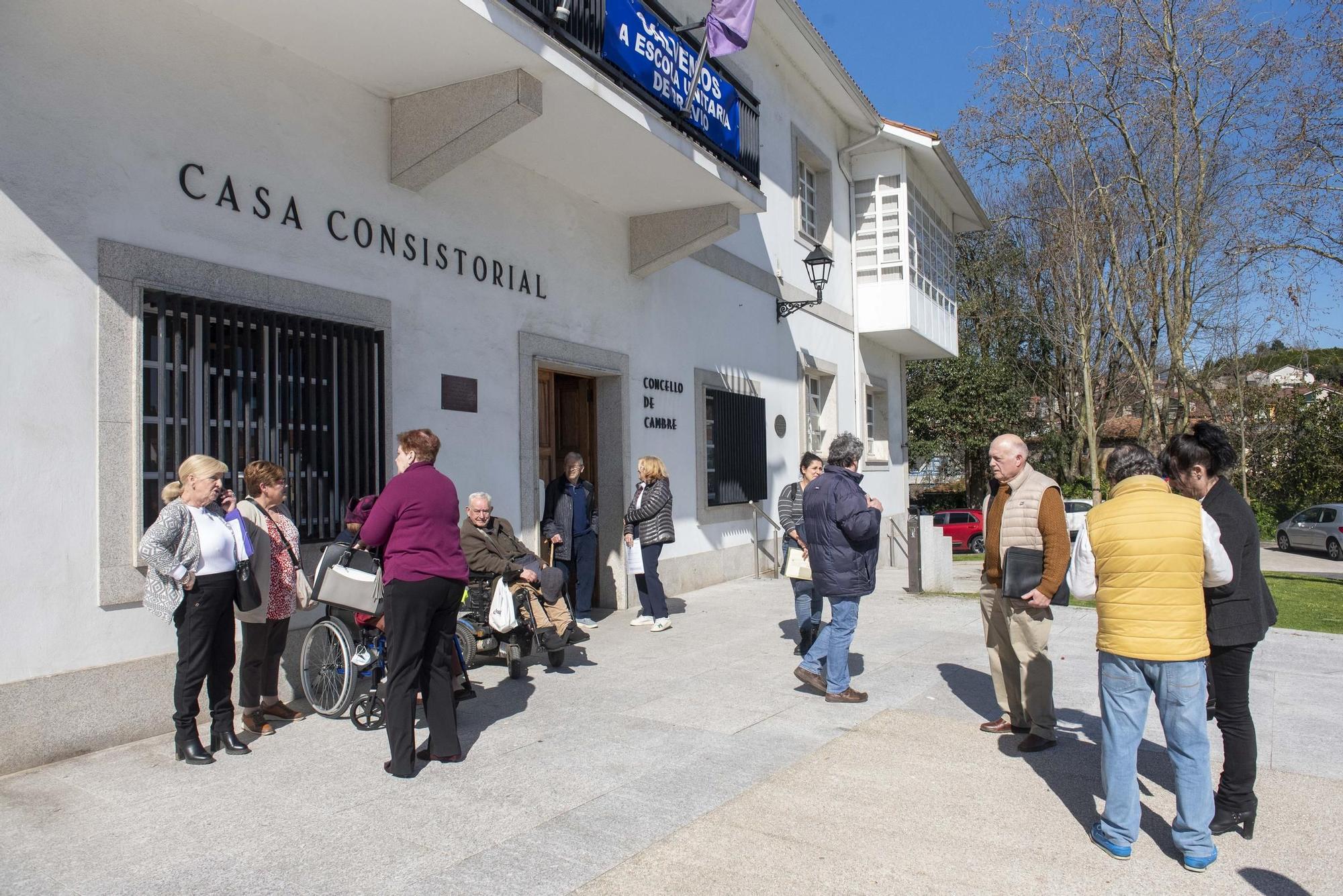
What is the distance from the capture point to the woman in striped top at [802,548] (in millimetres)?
7391

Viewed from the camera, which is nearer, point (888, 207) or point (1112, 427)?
point (888, 207)

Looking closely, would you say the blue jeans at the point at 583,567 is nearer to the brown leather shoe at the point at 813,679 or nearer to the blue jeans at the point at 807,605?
the blue jeans at the point at 807,605

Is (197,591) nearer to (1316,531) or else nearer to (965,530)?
(965,530)

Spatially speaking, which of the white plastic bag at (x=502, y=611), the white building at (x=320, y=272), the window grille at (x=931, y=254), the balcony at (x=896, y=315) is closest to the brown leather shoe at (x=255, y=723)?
the white building at (x=320, y=272)

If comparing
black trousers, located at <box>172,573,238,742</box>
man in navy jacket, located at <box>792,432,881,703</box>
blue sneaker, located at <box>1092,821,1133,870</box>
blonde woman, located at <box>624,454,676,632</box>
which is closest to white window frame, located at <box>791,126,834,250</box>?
blonde woman, located at <box>624,454,676,632</box>

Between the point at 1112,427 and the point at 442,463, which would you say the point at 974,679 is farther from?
the point at 1112,427

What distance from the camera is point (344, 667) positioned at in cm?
556

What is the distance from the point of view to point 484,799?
4324 mm

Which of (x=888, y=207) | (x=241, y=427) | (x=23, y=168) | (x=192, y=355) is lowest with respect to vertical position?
(x=241, y=427)

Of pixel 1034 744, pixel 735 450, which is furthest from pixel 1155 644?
pixel 735 450

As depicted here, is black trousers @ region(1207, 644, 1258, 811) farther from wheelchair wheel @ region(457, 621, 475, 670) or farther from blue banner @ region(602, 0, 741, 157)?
blue banner @ region(602, 0, 741, 157)

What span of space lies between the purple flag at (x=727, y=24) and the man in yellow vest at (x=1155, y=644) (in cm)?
692

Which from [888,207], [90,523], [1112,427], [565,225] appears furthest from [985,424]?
[90,523]

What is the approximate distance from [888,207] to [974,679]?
1151 cm
